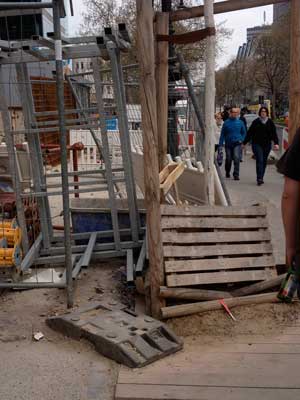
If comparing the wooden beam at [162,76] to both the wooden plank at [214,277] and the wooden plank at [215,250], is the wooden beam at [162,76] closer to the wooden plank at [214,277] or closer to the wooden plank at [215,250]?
the wooden plank at [215,250]

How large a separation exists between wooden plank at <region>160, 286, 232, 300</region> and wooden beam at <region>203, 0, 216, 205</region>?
4.53 feet

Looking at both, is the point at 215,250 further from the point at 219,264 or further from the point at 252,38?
the point at 252,38

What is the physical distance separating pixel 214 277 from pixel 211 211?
0.66 metres

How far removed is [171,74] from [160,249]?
13.4 ft

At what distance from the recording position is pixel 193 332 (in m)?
4.06

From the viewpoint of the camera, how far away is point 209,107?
526 cm

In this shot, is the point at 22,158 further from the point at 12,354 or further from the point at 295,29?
the point at 295,29

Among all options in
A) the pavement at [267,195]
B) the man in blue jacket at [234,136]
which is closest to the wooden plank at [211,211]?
the pavement at [267,195]

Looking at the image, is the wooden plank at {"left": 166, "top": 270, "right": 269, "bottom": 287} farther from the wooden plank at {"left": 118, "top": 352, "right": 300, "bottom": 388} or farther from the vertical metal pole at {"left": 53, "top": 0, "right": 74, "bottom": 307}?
the vertical metal pole at {"left": 53, "top": 0, "right": 74, "bottom": 307}

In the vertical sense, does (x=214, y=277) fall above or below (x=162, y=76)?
below

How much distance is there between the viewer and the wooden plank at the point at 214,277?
169 inches

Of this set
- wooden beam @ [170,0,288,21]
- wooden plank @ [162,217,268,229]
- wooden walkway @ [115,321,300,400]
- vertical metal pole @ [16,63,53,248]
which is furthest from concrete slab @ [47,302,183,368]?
wooden beam @ [170,0,288,21]

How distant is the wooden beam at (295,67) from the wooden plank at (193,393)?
7.44 feet

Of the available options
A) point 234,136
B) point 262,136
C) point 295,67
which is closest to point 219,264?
point 295,67
